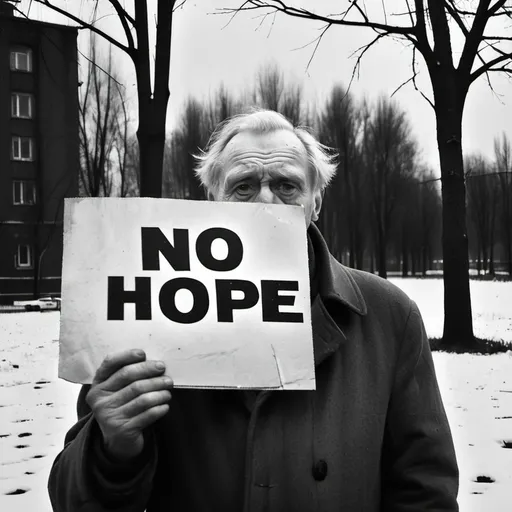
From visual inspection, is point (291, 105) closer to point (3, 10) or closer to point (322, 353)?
point (3, 10)

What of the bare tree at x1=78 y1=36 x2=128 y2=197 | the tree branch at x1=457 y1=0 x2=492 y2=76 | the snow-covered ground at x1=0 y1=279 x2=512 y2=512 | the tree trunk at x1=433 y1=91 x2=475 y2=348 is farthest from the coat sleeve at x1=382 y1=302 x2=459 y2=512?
the bare tree at x1=78 y1=36 x2=128 y2=197

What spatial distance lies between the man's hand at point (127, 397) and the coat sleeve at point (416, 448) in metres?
0.65

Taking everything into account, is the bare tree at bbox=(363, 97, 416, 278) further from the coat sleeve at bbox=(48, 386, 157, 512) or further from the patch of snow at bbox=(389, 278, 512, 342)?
the coat sleeve at bbox=(48, 386, 157, 512)

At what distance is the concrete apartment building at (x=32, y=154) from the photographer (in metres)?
25.7

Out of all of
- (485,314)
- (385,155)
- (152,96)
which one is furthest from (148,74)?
(385,155)

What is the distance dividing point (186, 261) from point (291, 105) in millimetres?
29413

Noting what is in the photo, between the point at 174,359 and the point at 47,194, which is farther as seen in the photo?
the point at 47,194

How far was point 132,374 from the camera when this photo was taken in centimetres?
120

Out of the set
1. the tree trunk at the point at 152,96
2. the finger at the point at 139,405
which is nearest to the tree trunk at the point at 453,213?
the tree trunk at the point at 152,96

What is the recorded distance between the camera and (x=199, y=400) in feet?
4.66

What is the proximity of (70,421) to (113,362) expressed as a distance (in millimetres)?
4279

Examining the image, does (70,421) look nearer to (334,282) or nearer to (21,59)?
(334,282)

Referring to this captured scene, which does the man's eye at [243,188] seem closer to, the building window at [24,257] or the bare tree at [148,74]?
the bare tree at [148,74]

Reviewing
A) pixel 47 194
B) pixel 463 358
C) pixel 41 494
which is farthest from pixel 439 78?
pixel 47 194
